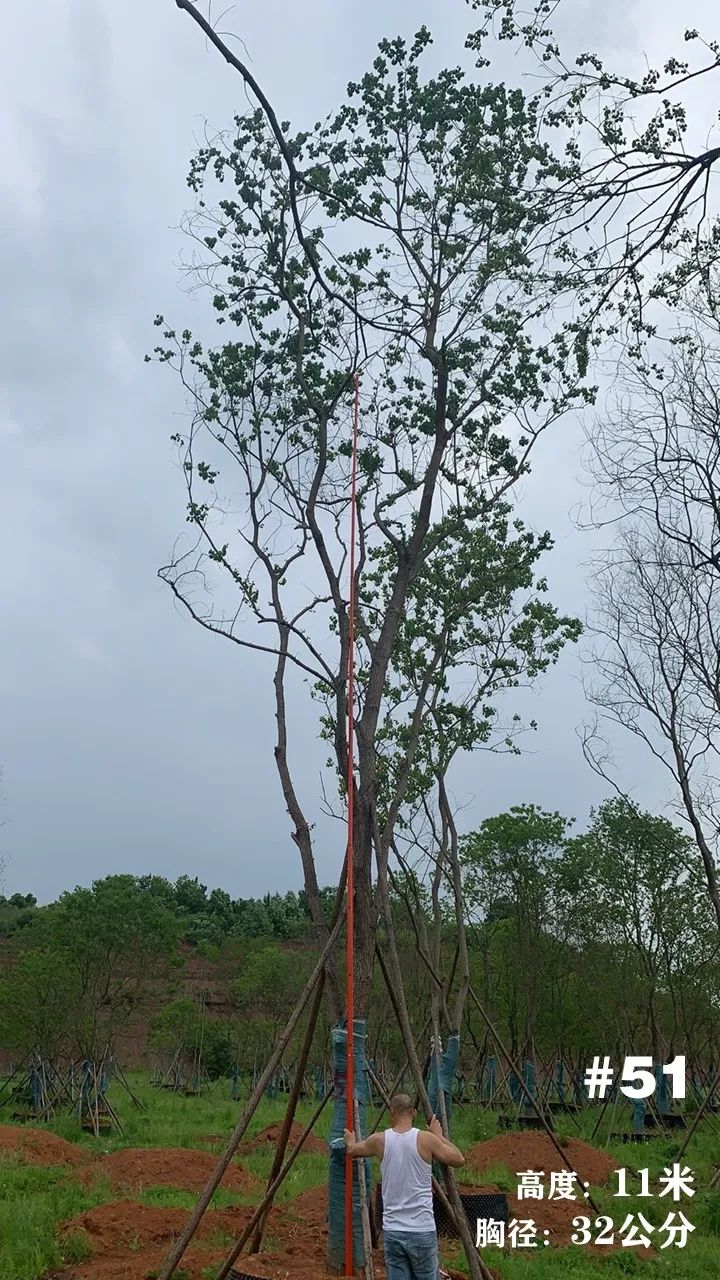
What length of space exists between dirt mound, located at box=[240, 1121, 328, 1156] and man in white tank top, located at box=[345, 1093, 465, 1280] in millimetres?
10012

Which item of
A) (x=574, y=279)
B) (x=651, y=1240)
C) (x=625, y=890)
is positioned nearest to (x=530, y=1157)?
(x=651, y=1240)

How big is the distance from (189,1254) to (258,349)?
6.95m

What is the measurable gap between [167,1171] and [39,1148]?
7.69 ft

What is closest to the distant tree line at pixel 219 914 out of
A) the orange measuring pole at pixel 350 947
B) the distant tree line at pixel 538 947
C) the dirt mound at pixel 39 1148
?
the distant tree line at pixel 538 947

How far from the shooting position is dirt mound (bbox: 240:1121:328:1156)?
1558cm

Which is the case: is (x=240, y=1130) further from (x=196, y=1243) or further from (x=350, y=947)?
(x=196, y=1243)

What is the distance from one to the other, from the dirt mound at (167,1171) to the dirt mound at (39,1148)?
0.73m

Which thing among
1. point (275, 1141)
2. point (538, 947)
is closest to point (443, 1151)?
point (275, 1141)

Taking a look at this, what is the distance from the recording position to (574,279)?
407cm

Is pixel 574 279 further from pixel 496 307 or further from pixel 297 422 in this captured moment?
pixel 297 422

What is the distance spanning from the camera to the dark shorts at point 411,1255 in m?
5.70

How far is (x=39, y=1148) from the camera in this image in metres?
13.7

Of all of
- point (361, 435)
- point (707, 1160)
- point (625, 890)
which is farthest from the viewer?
point (625, 890)

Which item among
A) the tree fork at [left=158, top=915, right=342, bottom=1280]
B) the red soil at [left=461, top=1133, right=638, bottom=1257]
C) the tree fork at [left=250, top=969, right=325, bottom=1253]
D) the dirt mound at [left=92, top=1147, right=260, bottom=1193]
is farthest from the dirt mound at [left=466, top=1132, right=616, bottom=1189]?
the tree fork at [left=158, top=915, right=342, bottom=1280]
